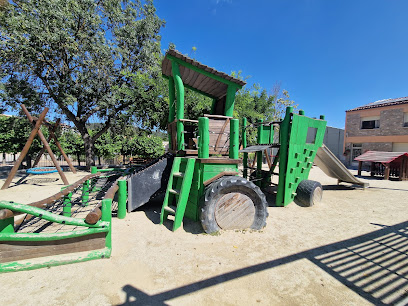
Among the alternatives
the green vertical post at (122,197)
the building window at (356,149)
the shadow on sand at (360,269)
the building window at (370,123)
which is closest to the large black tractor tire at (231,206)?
the shadow on sand at (360,269)

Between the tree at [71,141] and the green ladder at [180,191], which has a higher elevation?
the tree at [71,141]

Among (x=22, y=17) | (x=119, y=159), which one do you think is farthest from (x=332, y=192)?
(x=119, y=159)

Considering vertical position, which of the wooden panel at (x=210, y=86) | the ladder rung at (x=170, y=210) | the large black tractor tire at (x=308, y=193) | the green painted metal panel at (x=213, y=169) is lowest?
the ladder rung at (x=170, y=210)

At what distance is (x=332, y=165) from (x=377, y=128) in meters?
17.0

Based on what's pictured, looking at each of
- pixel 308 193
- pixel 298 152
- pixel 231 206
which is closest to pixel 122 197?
pixel 231 206

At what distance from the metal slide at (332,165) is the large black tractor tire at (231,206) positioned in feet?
15.5

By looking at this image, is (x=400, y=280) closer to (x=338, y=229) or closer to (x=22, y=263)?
(x=338, y=229)

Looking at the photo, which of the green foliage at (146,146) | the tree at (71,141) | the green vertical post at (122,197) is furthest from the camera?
the tree at (71,141)

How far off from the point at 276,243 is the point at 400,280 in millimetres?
1657

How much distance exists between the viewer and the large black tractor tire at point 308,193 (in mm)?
5969

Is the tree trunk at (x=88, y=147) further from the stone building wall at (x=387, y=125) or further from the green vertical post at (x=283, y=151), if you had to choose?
the stone building wall at (x=387, y=125)

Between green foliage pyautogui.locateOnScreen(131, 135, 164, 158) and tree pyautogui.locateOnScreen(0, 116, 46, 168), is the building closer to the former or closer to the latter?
green foliage pyautogui.locateOnScreen(131, 135, 164, 158)

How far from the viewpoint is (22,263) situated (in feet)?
8.27

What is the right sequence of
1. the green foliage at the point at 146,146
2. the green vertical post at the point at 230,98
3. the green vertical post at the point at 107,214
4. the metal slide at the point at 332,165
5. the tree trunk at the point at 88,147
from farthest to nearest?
1. the green foliage at the point at 146,146
2. the tree trunk at the point at 88,147
3. the metal slide at the point at 332,165
4. the green vertical post at the point at 230,98
5. the green vertical post at the point at 107,214
